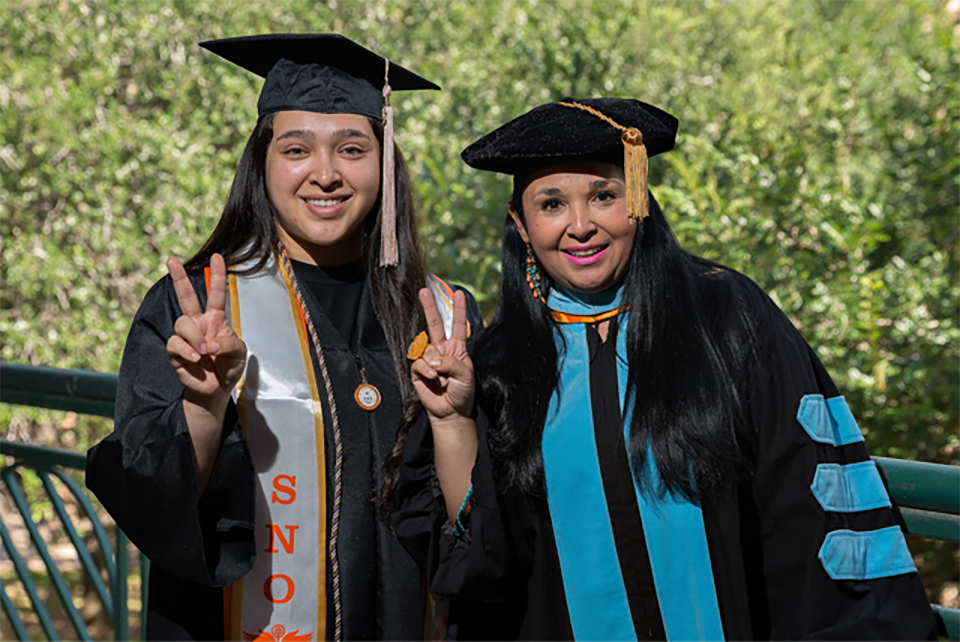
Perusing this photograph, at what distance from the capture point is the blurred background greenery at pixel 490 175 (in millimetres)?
4230

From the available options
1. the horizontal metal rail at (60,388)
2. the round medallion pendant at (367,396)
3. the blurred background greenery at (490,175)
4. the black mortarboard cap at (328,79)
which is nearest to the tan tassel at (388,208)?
the black mortarboard cap at (328,79)

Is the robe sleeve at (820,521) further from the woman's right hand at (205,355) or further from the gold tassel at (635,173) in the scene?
the woman's right hand at (205,355)

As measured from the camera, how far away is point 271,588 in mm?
2203

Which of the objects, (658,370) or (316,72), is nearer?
(658,370)

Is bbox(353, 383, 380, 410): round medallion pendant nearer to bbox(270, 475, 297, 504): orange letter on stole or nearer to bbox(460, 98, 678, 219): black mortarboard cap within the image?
bbox(270, 475, 297, 504): orange letter on stole

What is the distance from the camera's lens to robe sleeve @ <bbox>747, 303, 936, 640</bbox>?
70.6 inches

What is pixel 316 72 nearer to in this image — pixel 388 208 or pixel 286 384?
pixel 388 208

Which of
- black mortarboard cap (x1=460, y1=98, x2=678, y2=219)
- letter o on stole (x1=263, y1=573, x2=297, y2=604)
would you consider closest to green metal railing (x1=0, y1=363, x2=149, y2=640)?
letter o on stole (x1=263, y1=573, x2=297, y2=604)

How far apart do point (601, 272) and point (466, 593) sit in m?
0.69

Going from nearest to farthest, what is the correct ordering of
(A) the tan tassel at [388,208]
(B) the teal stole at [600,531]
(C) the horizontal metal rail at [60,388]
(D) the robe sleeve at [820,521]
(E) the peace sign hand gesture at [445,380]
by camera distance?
1. (D) the robe sleeve at [820,521]
2. (B) the teal stole at [600,531]
3. (E) the peace sign hand gesture at [445,380]
4. (A) the tan tassel at [388,208]
5. (C) the horizontal metal rail at [60,388]

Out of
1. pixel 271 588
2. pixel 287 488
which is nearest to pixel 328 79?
pixel 287 488

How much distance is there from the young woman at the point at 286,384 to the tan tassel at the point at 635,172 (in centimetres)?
62

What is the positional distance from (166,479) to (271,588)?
0.40 metres

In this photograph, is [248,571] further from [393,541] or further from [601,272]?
[601,272]
